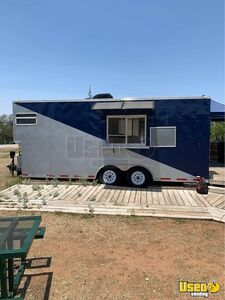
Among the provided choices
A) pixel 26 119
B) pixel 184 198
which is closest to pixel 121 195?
pixel 184 198

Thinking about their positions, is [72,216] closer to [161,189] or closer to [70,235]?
[70,235]

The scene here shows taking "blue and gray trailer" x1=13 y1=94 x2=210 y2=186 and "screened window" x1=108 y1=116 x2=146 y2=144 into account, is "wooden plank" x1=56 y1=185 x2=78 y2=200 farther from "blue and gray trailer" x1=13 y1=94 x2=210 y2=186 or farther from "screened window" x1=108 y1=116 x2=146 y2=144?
"screened window" x1=108 y1=116 x2=146 y2=144

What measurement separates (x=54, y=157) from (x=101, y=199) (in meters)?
3.02

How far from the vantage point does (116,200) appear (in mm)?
7195

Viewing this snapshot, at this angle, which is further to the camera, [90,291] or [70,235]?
[70,235]

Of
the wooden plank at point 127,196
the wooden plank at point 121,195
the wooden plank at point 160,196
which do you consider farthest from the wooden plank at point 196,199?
the wooden plank at point 121,195

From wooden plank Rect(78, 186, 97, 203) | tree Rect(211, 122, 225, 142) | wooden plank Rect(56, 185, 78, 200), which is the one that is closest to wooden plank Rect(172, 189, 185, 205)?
wooden plank Rect(78, 186, 97, 203)

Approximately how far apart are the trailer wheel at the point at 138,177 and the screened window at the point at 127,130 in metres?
0.90

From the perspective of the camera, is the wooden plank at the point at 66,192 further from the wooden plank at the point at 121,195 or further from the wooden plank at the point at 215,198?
the wooden plank at the point at 215,198

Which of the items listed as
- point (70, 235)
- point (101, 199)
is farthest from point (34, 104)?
point (70, 235)

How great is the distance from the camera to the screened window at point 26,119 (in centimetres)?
961

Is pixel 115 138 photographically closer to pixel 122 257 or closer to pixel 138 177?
pixel 138 177

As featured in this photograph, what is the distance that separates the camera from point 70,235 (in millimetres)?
4949

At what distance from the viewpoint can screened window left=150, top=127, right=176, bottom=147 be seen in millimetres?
8688
